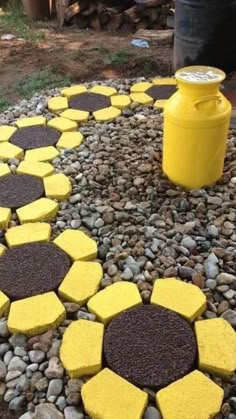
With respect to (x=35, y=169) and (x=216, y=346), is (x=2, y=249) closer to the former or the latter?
(x=35, y=169)

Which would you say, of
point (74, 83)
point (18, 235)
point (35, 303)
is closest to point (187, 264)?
point (35, 303)

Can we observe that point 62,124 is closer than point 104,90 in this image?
Yes

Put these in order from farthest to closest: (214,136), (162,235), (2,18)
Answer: (2,18), (214,136), (162,235)

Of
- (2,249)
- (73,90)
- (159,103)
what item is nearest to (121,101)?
(159,103)

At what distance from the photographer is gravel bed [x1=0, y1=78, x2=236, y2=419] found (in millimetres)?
1480

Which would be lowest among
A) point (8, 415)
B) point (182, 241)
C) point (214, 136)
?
point (8, 415)

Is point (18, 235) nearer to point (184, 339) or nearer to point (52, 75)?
point (184, 339)

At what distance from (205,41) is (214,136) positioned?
1.39 metres

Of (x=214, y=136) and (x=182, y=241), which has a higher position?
(x=214, y=136)

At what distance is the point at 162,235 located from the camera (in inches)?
79.8

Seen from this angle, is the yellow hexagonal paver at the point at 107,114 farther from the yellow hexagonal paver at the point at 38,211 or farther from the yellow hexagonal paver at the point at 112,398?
the yellow hexagonal paver at the point at 112,398

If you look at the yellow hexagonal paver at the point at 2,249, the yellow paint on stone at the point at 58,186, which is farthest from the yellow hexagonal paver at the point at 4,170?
the yellow hexagonal paver at the point at 2,249

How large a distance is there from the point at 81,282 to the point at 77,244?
9.3 inches

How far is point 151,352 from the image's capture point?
155 cm
